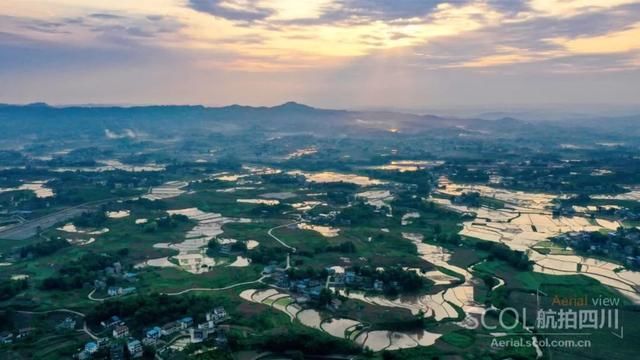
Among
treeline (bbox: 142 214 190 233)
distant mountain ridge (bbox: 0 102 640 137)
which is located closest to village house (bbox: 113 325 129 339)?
treeline (bbox: 142 214 190 233)

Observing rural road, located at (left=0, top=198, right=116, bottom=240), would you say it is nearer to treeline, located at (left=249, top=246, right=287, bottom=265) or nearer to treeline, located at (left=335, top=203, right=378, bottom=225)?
treeline, located at (left=249, top=246, right=287, bottom=265)

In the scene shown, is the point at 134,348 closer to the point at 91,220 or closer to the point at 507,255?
the point at 507,255

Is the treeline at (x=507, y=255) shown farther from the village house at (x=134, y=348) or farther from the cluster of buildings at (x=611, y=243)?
the village house at (x=134, y=348)

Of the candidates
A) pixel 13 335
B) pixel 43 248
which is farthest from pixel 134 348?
pixel 43 248

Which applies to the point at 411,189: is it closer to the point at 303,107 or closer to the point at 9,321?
the point at 9,321

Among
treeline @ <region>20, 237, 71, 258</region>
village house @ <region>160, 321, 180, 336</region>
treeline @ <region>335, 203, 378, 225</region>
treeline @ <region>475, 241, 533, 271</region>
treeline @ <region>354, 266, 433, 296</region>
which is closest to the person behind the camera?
village house @ <region>160, 321, 180, 336</region>

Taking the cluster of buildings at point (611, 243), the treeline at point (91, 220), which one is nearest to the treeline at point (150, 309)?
the treeline at point (91, 220)

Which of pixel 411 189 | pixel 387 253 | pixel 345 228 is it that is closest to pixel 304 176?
pixel 411 189
